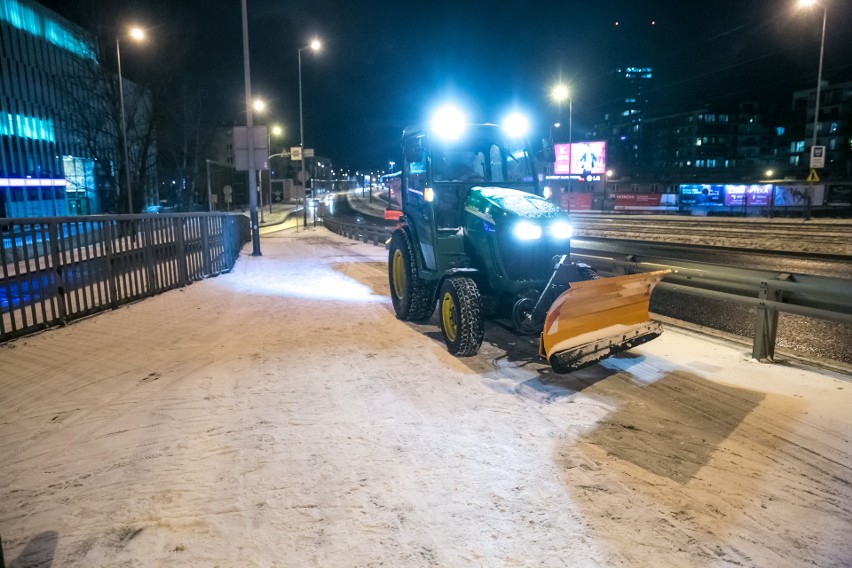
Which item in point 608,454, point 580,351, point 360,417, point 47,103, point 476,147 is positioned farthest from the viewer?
point 47,103

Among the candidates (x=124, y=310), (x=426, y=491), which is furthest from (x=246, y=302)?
(x=426, y=491)

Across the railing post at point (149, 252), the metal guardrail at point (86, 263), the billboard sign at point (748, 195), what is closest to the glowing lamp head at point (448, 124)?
the metal guardrail at point (86, 263)

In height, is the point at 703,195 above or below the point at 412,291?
above

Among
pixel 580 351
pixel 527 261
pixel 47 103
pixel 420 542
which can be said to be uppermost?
pixel 47 103

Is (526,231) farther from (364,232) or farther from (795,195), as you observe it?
(795,195)

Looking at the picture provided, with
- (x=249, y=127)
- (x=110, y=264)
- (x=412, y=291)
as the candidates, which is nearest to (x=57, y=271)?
(x=110, y=264)

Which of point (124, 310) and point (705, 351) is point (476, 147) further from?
point (124, 310)

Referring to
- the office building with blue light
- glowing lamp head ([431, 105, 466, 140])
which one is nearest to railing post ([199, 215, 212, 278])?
glowing lamp head ([431, 105, 466, 140])

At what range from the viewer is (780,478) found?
→ 11.9 ft

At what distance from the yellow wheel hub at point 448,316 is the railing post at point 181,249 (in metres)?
7.21

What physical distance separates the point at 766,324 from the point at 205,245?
37.9 feet

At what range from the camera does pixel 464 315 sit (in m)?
6.16

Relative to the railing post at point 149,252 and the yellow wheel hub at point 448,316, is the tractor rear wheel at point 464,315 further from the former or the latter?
the railing post at point 149,252

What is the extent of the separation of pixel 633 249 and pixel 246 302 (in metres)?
12.5
